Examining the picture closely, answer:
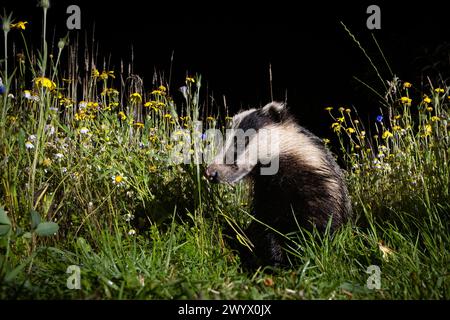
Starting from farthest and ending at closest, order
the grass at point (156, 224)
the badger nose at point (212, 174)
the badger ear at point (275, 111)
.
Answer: the badger ear at point (275, 111), the badger nose at point (212, 174), the grass at point (156, 224)

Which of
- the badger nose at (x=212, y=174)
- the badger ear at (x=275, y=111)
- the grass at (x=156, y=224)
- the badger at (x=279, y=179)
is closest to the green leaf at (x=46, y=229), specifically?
the grass at (x=156, y=224)

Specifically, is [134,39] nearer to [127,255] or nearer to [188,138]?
[188,138]

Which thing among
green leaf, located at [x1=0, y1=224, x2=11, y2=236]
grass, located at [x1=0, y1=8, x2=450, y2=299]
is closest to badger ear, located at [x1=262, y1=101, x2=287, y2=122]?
grass, located at [x1=0, y1=8, x2=450, y2=299]

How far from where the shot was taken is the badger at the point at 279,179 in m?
3.67

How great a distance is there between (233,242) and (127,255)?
1112 mm

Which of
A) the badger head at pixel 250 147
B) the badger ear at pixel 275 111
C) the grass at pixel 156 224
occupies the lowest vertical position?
the grass at pixel 156 224

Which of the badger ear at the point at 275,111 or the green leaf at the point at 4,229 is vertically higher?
the badger ear at the point at 275,111

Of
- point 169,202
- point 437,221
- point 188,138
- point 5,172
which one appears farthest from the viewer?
point 188,138

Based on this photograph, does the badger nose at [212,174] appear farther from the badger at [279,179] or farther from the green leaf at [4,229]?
the green leaf at [4,229]

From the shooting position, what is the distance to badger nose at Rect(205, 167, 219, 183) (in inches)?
134

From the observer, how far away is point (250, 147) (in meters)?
3.71

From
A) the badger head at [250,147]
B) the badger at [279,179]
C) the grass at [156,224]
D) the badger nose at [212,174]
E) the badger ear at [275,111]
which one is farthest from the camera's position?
the badger ear at [275,111]
